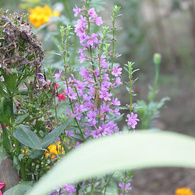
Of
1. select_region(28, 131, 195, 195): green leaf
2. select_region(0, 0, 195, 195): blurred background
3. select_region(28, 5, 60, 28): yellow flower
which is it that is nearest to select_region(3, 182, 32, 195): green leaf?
select_region(28, 131, 195, 195): green leaf

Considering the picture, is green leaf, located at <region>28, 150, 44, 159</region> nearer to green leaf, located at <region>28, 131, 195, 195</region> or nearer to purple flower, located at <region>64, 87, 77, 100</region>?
purple flower, located at <region>64, 87, 77, 100</region>

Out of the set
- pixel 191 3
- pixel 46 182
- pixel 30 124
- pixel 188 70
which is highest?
pixel 191 3

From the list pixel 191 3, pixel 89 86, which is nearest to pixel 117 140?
pixel 89 86

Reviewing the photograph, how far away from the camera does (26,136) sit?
2.02 ft

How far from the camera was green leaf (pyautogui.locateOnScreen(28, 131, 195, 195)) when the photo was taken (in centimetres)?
30

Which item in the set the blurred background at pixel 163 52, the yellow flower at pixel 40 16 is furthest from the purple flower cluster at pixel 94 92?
the blurred background at pixel 163 52

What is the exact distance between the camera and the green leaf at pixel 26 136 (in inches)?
24.1

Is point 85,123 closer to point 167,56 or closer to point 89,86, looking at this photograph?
point 89,86

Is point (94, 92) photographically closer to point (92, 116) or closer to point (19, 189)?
point (92, 116)

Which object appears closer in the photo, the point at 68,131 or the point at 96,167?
the point at 96,167

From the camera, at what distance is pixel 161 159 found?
0.97 feet

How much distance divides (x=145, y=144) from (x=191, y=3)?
302cm

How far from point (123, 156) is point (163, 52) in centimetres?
324

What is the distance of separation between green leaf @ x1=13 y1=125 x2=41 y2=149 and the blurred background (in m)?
1.70
